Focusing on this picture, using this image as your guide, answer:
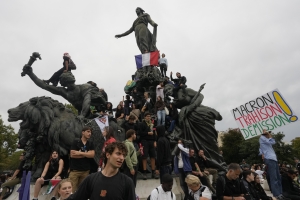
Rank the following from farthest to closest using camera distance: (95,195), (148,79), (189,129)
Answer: (148,79)
(189,129)
(95,195)

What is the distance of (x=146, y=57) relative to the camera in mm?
13203

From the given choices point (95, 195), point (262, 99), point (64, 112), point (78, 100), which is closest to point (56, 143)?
point (64, 112)

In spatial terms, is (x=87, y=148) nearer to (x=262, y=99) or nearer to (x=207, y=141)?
(x=262, y=99)

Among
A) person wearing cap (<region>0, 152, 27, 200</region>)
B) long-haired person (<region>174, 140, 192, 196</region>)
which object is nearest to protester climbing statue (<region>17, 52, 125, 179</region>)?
person wearing cap (<region>0, 152, 27, 200</region>)

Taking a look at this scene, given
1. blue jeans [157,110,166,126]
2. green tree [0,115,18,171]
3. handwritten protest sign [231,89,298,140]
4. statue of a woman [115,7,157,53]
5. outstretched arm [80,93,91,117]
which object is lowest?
handwritten protest sign [231,89,298,140]

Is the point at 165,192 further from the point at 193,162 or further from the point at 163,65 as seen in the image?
the point at 163,65

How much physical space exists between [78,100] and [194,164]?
435cm

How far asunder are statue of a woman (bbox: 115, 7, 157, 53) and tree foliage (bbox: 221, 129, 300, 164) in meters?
39.6

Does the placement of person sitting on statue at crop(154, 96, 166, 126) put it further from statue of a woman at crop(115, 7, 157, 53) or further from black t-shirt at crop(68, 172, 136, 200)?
black t-shirt at crop(68, 172, 136, 200)

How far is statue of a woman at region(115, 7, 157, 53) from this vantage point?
13836 mm

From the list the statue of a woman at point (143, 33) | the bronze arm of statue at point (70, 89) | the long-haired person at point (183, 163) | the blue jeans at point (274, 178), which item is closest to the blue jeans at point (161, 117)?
the bronze arm of statue at point (70, 89)

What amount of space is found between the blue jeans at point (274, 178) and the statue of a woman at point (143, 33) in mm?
8816

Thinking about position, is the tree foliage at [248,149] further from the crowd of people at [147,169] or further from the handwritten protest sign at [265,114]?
the handwritten protest sign at [265,114]

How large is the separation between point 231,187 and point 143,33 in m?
10.9
